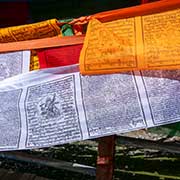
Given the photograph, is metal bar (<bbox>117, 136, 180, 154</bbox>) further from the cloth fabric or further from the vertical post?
the cloth fabric

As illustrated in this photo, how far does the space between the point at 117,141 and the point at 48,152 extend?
136 centimetres

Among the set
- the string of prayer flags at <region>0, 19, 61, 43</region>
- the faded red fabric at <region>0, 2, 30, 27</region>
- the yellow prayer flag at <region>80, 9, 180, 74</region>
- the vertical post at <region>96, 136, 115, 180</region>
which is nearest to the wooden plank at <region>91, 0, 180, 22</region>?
the yellow prayer flag at <region>80, 9, 180, 74</region>

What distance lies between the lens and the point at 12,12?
1925 millimetres

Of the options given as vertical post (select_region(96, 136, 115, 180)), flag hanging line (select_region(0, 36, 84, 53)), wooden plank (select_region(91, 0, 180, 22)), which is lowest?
vertical post (select_region(96, 136, 115, 180))

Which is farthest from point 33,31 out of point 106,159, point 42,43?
point 106,159

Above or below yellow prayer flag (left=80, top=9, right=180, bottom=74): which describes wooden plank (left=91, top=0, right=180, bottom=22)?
above

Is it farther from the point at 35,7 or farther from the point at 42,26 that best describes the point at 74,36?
the point at 35,7

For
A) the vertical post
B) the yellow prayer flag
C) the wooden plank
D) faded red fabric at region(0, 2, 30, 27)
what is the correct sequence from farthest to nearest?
1. faded red fabric at region(0, 2, 30, 27)
2. the vertical post
3. the wooden plank
4. the yellow prayer flag

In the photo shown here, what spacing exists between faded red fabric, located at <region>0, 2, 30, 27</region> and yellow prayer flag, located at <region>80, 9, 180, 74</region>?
0.57 meters

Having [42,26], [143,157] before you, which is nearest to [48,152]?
[143,157]

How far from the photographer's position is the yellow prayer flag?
1268 mm

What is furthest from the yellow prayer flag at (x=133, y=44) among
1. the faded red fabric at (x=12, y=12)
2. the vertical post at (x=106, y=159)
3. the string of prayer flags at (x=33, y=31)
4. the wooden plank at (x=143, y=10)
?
the faded red fabric at (x=12, y=12)

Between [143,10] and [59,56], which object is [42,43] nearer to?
[59,56]

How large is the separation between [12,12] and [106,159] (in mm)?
684
